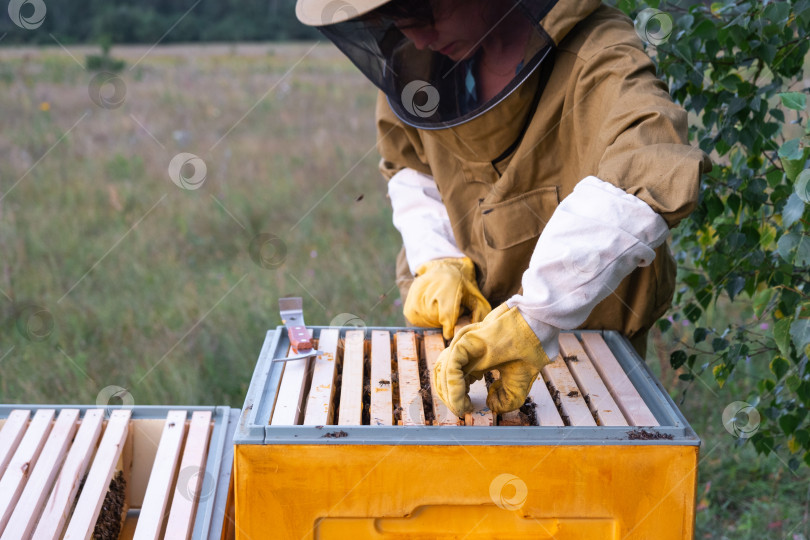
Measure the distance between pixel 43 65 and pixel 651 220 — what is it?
10.8m

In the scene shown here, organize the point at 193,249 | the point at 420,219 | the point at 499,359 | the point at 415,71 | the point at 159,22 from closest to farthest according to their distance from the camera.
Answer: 1. the point at 499,359
2. the point at 415,71
3. the point at 420,219
4. the point at 193,249
5. the point at 159,22

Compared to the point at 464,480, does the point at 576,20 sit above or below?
above

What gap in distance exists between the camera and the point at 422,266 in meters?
2.21

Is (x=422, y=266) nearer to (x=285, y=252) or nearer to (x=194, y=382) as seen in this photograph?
(x=194, y=382)

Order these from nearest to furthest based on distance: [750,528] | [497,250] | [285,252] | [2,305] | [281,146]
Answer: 1. [497,250]
2. [750,528]
3. [2,305]
4. [285,252]
5. [281,146]

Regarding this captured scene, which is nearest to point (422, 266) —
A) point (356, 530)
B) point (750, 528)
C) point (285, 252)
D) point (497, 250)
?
point (497, 250)

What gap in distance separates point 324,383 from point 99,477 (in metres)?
0.59

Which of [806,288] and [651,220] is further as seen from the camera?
[806,288]

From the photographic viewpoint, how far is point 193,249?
5.16 meters

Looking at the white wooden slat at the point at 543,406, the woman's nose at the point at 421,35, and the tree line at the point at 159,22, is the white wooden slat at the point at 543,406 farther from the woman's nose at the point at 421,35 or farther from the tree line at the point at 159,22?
the tree line at the point at 159,22

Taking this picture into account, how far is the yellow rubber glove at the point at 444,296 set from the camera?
1.99 metres

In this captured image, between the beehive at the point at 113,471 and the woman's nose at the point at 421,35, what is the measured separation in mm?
1084

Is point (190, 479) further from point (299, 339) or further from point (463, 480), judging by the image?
point (463, 480)

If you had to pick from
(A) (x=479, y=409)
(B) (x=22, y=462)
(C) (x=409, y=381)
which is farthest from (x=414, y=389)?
(B) (x=22, y=462)
